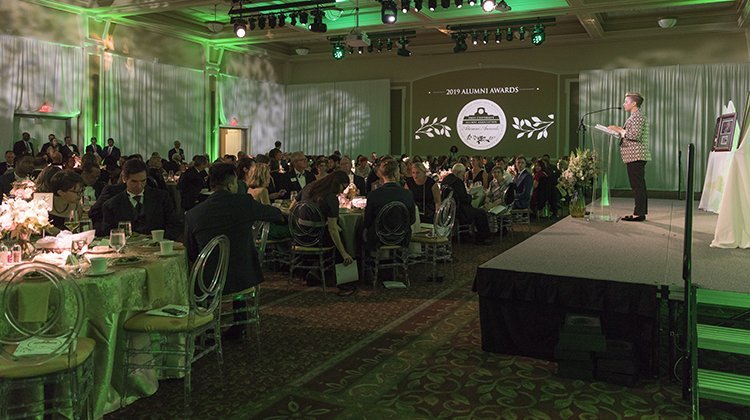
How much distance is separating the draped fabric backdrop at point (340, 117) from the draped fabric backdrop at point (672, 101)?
5902 millimetres

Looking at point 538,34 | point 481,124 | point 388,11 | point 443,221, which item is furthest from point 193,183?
point 481,124

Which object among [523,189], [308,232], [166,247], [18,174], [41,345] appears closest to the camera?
[41,345]

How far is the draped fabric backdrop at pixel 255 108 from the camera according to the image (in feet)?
59.8

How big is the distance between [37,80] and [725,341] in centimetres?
1386

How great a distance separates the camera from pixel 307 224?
233 inches

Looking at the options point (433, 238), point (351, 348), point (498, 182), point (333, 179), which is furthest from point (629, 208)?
point (351, 348)

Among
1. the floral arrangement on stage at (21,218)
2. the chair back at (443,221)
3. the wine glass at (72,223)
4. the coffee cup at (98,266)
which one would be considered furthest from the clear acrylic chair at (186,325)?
the chair back at (443,221)

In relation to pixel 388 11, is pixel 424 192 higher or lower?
lower

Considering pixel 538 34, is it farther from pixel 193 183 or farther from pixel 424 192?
pixel 193 183

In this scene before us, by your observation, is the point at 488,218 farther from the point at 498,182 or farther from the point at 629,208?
the point at 629,208

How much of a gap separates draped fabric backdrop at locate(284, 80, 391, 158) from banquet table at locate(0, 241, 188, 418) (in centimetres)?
1584

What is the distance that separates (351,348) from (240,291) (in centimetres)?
90

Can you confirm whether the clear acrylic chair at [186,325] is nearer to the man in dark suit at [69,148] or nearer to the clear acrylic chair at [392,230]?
the clear acrylic chair at [392,230]

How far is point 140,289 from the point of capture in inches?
130
